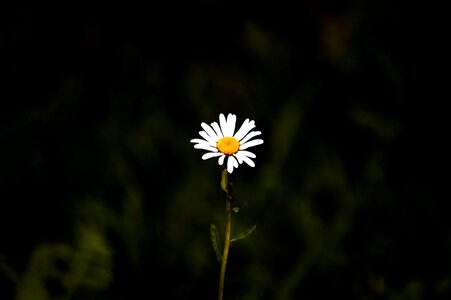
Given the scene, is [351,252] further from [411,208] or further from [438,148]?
[438,148]

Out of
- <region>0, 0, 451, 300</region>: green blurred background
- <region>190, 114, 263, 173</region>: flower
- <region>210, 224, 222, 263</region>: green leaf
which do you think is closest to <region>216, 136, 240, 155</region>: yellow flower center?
<region>190, 114, 263, 173</region>: flower

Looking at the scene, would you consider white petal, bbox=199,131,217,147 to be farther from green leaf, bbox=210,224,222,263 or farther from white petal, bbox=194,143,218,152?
green leaf, bbox=210,224,222,263

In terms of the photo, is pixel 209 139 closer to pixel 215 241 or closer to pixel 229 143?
pixel 229 143

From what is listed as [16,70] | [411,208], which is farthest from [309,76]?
[16,70]

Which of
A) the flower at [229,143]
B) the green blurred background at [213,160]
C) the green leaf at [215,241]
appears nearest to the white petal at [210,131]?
the flower at [229,143]

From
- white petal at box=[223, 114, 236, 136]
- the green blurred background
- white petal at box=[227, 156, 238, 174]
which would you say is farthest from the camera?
the green blurred background

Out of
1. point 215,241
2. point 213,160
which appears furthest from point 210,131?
point 213,160

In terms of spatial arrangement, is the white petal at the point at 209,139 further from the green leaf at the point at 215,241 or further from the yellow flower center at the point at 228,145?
the green leaf at the point at 215,241
